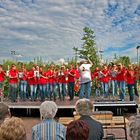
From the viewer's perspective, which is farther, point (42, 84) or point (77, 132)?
point (42, 84)

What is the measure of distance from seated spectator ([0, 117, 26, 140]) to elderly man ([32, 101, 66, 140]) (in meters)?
1.25

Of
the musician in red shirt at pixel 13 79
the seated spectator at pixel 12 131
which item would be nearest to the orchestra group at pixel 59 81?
the musician in red shirt at pixel 13 79

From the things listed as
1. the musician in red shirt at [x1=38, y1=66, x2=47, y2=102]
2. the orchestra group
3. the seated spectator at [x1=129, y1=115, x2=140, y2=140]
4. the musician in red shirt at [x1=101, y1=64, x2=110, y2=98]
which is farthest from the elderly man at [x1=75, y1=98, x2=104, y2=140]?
the musician in red shirt at [x1=101, y1=64, x2=110, y2=98]

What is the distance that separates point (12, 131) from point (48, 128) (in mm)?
1396

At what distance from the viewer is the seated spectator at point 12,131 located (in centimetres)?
312

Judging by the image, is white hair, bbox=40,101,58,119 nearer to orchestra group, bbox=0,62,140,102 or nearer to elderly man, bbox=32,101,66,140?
elderly man, bbox=32,101,66,140

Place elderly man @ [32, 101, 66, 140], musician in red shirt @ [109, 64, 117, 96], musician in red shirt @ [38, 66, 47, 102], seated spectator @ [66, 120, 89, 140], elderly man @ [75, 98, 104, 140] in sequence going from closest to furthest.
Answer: seated spectator @ [66, 120, 89, 140] < elderly man @ [32, 101, 66, 140] < elderly man @ [75, 98, 104, 140] < musician in red shirt @ [109, 64, 117, 96] < musician in red shirt @ [38, 66, 47, 102]

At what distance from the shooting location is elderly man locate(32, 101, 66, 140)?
14.6ft

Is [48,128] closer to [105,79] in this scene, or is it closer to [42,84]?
[42,84]

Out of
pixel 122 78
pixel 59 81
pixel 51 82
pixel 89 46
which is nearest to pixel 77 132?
pixel 122 78

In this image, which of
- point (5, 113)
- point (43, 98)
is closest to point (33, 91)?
point (43, 98)

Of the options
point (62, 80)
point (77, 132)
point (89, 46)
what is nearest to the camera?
point (77, 132)

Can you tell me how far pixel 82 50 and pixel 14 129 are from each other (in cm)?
2119

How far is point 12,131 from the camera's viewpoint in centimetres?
314
